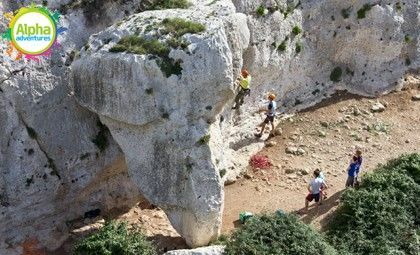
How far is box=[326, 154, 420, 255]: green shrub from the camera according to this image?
2298 centimetres

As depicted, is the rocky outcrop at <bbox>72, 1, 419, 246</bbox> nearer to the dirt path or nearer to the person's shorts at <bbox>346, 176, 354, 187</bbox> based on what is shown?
the dirt path

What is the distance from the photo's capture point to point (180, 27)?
2238 centimetres

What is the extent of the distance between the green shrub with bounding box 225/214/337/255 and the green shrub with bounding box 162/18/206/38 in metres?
6.38

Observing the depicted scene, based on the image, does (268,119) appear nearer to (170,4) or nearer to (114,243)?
(170,4)

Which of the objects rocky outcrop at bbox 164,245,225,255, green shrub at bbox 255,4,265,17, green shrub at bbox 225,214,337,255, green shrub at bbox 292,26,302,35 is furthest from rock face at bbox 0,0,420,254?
green shrub at bbox 292,26,302,35

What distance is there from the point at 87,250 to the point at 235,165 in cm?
769

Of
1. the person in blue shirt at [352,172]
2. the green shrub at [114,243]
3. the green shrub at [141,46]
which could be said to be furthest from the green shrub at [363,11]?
the green shrub at [114,243]

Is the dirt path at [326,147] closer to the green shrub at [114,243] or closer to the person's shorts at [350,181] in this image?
the person's shorts at [350,181]

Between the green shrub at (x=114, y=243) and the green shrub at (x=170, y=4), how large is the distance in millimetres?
8205

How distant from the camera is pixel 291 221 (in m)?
22.2

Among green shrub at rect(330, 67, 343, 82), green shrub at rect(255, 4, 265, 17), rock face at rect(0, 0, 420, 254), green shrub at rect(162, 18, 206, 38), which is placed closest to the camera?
rock face at rect(0, 0, 420, 254)

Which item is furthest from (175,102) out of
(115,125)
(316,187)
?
(316,187)

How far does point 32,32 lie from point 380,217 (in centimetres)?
1338

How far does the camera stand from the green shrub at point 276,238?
70.3ft
